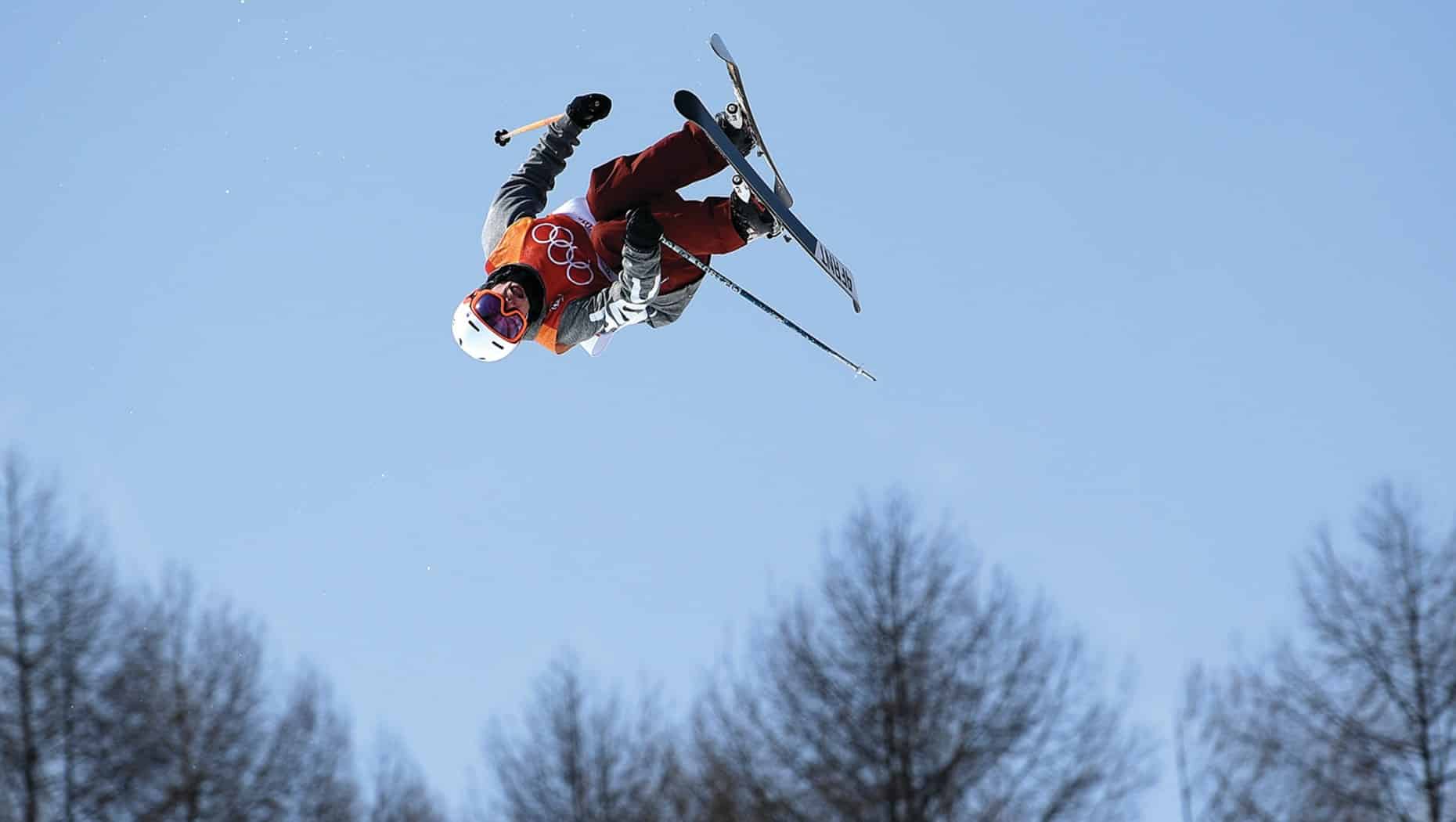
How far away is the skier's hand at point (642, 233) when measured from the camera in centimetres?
810

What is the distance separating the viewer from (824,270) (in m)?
8.88

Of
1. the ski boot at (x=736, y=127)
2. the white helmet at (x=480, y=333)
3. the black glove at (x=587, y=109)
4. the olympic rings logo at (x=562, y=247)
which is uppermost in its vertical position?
the black glove at (x=587, y=109)

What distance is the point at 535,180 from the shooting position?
895 cm

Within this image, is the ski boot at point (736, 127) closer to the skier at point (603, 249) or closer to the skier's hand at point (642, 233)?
the skier at point (603, 249)

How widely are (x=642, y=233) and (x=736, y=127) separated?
74 centimetres

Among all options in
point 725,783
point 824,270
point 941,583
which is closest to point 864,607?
point 941,583

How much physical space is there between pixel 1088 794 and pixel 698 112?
5.44m

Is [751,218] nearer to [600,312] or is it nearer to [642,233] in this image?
[642,233]

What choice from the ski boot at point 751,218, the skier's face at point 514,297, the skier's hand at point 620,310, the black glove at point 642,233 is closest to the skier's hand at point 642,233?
the black glove at point 642,233

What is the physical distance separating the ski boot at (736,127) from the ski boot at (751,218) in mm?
195

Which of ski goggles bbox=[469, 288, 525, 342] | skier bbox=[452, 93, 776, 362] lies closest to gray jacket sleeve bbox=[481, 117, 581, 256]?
skier bbox=[452, 93, 776, 362]

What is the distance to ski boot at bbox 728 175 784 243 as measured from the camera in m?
8.48

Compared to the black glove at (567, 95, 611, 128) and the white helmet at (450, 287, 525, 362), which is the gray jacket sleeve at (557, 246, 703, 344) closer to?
the white helmet at (450, 287, 525, 362)

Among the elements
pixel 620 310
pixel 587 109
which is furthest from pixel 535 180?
pixel 620 310
